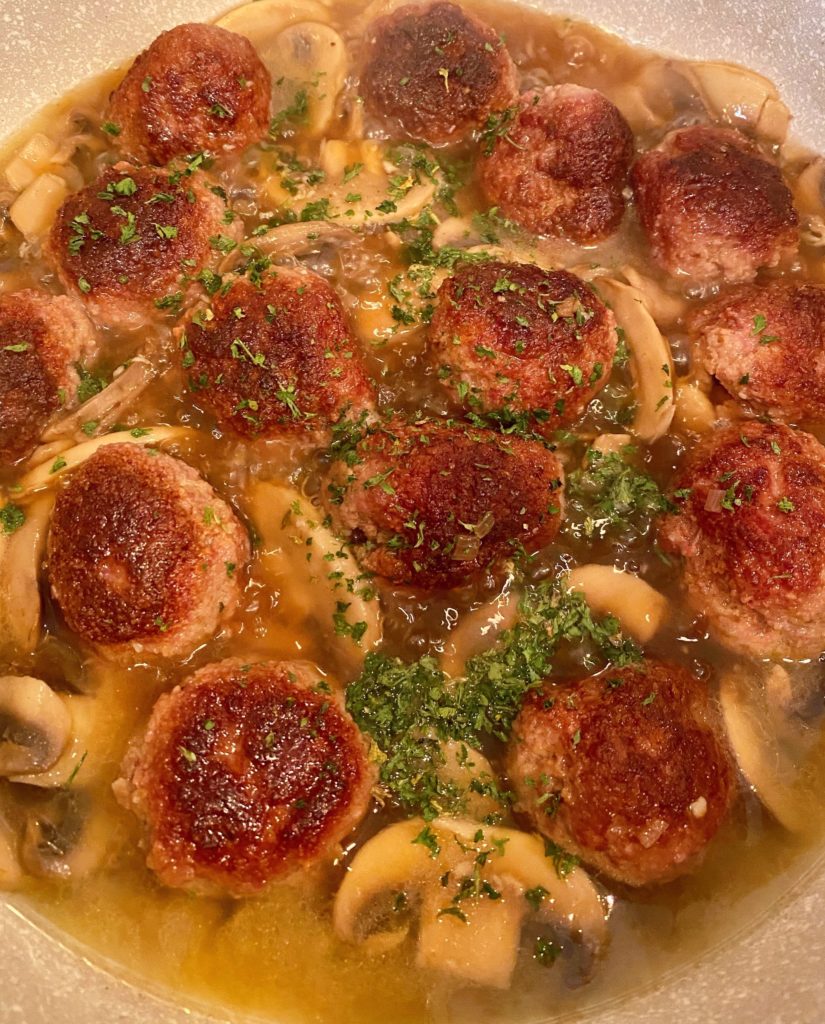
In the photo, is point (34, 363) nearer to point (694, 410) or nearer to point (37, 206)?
point (37, 206)

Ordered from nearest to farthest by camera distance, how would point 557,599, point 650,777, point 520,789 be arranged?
point 650,777, point 520,789, point 557,599

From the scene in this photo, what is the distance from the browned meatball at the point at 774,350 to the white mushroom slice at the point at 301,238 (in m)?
1.43

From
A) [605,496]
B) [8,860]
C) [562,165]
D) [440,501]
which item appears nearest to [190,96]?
[562,165]

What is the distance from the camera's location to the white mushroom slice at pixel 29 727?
279cm

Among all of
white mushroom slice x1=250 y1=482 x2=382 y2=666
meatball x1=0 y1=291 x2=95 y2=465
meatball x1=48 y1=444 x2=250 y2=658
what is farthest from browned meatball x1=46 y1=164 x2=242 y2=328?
white mushroom slice x1=250 y1=482 x2=382 y2=666

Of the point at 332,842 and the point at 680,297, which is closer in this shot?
the point at 332,842

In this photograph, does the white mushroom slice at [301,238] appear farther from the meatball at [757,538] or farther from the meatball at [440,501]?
the meatball at [757,538]

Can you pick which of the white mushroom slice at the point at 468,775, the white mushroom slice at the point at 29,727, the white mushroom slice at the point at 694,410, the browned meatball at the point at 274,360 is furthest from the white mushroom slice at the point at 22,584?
the white mushroom slice at the point at 694,410

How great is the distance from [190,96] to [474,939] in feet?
10.3

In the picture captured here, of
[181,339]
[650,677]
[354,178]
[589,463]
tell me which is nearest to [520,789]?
[650,677]

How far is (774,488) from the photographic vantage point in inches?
112

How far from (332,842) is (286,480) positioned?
1.22 m

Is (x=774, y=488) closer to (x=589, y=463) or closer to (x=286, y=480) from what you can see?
(x=589, y=463)

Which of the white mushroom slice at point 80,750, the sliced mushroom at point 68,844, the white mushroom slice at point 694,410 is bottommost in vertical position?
the white mushroom slice at point 694,410
